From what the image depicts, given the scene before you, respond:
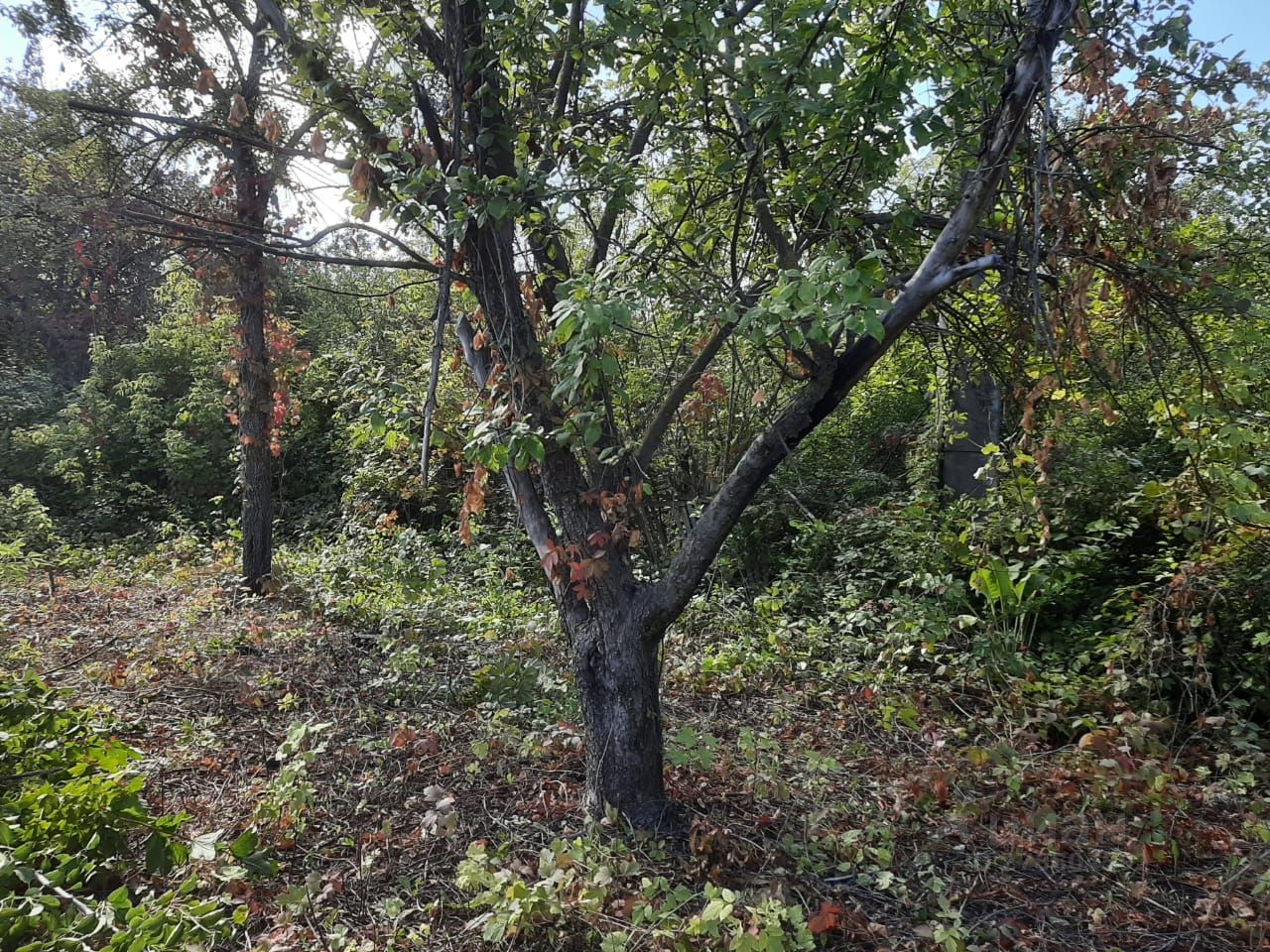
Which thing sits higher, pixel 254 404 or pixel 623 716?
pixel 254 404

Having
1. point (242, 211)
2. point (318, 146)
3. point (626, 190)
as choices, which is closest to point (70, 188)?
point (242, 211)

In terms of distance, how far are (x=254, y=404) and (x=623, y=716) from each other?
5020mm

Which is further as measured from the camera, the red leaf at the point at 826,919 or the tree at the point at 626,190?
the tree at the point at 626,190

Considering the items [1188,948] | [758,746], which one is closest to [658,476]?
[758,746]

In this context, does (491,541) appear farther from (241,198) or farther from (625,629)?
(625,629)

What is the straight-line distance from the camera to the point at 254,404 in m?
6.55

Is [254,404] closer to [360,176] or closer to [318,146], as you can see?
[318,146]

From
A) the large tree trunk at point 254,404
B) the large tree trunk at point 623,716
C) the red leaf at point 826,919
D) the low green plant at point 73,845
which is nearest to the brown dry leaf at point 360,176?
the large tree trunk at point 623,716

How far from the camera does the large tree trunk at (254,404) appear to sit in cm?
616

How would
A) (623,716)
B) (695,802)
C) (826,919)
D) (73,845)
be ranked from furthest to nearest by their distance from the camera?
(695,802) < (623,716) < (826,919) < (73,845)

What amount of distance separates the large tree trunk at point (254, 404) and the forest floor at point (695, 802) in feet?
5.54

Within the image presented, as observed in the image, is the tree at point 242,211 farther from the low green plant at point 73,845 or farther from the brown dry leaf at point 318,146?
the low green plant at point 73,845

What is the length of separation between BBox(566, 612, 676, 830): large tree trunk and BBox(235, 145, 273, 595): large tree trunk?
457 centimetres

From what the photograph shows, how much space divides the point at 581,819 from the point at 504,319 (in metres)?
2.01
